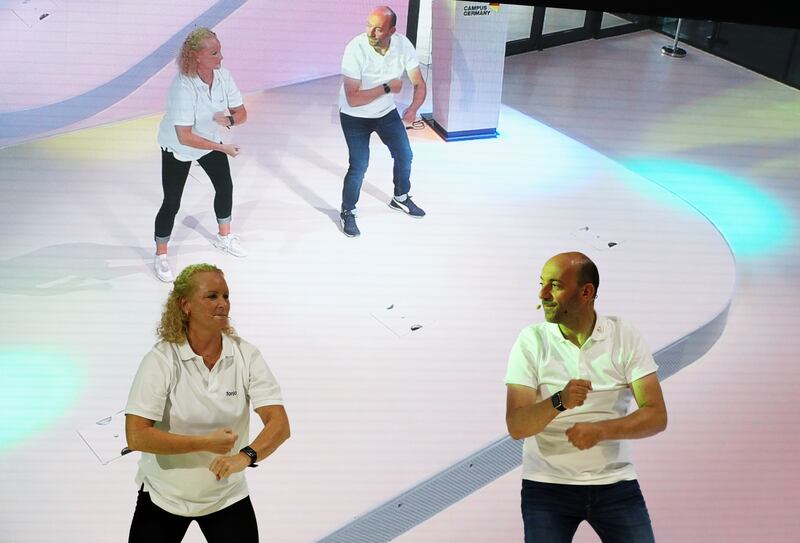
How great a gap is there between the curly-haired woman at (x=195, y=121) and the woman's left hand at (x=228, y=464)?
177 cm

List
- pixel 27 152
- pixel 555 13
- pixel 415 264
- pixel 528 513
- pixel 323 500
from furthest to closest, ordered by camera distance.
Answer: pixel 555 13 → pixel 27 152 → pixel 415 264 → pixel 323 500 → pixel 528 513

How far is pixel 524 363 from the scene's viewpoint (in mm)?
2531

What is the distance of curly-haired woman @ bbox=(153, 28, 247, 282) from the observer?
3742 millimetres

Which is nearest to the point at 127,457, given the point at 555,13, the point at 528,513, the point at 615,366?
the point at 528,513

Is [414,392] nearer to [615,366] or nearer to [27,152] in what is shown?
[615,366]

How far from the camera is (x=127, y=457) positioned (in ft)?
10.3

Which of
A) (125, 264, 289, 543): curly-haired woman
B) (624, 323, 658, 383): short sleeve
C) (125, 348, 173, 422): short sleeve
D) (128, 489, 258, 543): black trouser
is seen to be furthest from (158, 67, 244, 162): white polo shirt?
(624, 323, 658, 383): short sleeve

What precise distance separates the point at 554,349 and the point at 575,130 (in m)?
3.45

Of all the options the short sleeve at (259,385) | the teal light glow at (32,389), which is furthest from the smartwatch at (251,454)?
the teal light glow at (32,389)

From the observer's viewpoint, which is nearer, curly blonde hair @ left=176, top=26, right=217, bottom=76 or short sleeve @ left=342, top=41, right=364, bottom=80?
curly blonde hair @ left=176, top=26, right=217, bottom=76

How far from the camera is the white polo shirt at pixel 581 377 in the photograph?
2.52 meters

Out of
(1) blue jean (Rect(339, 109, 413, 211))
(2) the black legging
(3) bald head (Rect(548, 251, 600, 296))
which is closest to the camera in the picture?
(3) bald head (Rect(548, 251, 600, 296))

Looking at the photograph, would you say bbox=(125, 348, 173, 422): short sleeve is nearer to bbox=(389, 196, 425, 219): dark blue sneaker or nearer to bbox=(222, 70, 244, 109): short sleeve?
bbox=(222, 70, 244, 109): short sleeve

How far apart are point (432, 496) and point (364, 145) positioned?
69.2 inches
